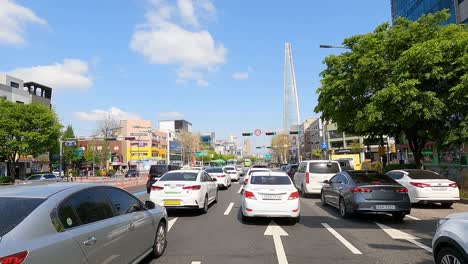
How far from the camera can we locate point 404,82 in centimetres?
1639

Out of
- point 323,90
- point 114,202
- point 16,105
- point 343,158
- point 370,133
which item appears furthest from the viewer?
point 16,105

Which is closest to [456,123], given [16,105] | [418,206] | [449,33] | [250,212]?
[449,33]

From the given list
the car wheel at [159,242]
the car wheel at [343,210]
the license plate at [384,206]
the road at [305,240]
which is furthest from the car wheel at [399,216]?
the car wheel at [159,242]

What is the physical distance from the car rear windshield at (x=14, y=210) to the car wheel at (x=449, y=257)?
4.74 meters

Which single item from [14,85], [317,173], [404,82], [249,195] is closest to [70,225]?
[249,195]

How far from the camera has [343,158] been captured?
35625 millimetres

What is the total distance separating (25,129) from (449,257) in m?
45.5

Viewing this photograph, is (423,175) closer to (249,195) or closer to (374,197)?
(374,197)

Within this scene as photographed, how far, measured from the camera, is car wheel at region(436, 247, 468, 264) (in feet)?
14.4

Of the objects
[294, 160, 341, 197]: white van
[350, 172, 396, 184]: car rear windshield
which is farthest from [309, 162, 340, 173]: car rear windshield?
[350, 172, 396, 184]: car rear windshield

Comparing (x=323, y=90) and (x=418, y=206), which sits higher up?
(x=323, y=90)

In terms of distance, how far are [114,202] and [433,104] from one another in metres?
16.0

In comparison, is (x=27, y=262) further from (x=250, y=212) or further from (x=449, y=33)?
(x=449, y=33)

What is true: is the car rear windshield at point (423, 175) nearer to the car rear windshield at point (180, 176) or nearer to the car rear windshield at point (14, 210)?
the car rear windshield at point (180, 176)
